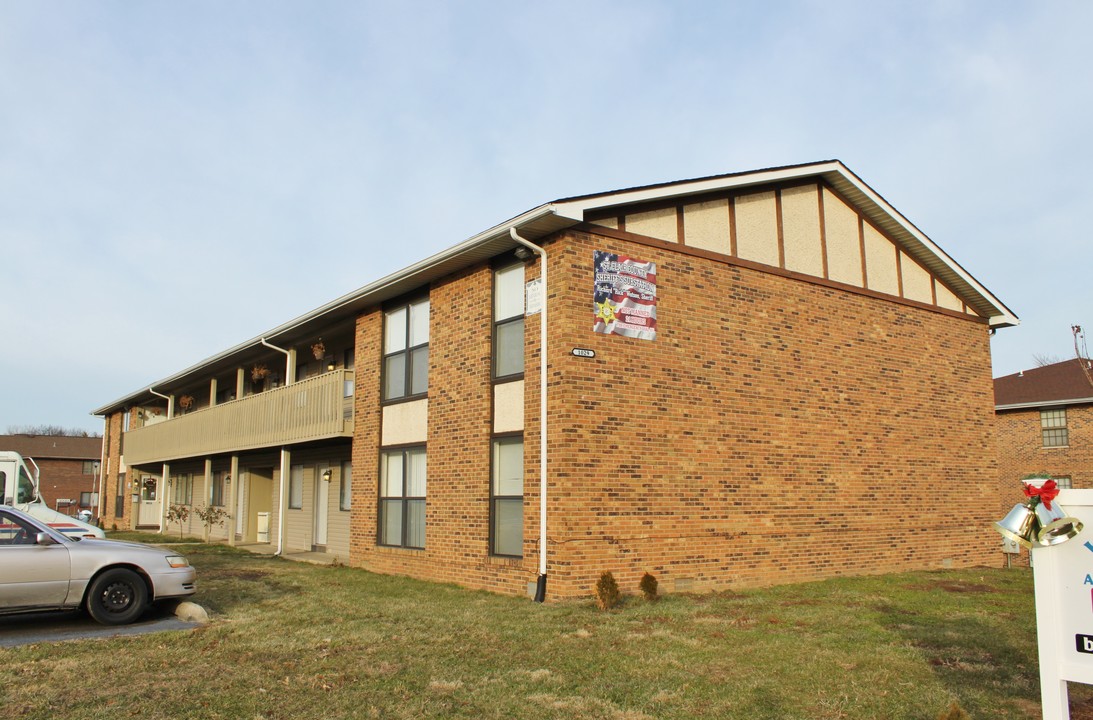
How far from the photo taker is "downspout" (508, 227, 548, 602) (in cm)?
1242

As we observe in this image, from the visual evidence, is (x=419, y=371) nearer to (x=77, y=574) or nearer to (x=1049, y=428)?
(x=77, y=574)

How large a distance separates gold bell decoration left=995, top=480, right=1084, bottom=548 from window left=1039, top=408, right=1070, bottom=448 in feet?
97.9

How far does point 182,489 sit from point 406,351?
22.0 meters

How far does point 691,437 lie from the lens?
1373cm

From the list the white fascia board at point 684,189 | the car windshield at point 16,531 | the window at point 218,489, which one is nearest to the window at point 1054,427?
the white fascia board at point 684,189

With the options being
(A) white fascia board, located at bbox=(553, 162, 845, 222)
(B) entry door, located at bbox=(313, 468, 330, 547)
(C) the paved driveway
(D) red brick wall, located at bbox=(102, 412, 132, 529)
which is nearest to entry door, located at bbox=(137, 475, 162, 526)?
(D) red brick wall, located at bbox=(102, 412, 132, 529)

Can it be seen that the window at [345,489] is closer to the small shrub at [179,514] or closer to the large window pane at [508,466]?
the large window pane at [508,466]

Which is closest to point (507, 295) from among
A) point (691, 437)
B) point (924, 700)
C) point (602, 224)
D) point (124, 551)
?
point (602, 224)

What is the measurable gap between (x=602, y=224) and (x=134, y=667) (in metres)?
8.38

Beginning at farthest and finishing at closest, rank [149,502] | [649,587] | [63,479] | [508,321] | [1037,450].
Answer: [63,479] < [149,502] < [1037,450] < [508,321] < [649,587]

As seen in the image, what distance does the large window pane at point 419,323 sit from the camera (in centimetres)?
1648

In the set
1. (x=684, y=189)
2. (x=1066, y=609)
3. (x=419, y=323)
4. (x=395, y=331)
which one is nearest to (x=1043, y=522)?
(x=1066, y=609)

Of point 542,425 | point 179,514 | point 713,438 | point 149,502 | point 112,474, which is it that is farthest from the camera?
point 112,474

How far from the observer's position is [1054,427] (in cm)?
3133
